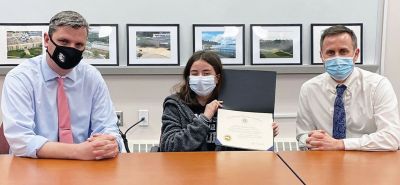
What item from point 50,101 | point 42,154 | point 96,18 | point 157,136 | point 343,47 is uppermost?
point 96,18

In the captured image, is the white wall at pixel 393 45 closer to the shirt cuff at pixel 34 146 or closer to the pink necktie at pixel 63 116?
the pink necktie at pixel 63 116

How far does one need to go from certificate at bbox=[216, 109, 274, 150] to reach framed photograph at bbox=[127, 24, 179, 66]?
1.39 m

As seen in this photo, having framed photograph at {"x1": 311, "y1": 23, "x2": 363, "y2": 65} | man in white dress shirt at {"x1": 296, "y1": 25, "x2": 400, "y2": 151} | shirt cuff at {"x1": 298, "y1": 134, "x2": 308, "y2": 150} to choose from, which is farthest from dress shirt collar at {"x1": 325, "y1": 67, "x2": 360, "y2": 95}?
framed photograph at {"x1": 311, "y1": 23, "x2": 363, "y2": 65}

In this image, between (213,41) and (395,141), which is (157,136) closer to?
(213,41)

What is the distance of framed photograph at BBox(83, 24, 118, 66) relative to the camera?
11.1ft

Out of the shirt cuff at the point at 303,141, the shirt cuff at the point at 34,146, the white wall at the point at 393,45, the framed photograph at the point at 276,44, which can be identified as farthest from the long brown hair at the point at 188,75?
the white wall at the point at 393,45

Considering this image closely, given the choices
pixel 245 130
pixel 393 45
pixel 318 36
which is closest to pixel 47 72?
pixel 245 130

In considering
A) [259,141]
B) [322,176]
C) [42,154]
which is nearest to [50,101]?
[42,154]

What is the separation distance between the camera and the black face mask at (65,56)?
79.7 inches

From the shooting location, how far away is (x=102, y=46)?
3389 mm

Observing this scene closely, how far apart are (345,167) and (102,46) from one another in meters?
2.22

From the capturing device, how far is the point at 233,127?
2066mm

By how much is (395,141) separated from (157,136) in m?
1.91

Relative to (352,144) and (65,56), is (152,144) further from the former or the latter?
(352,144)
